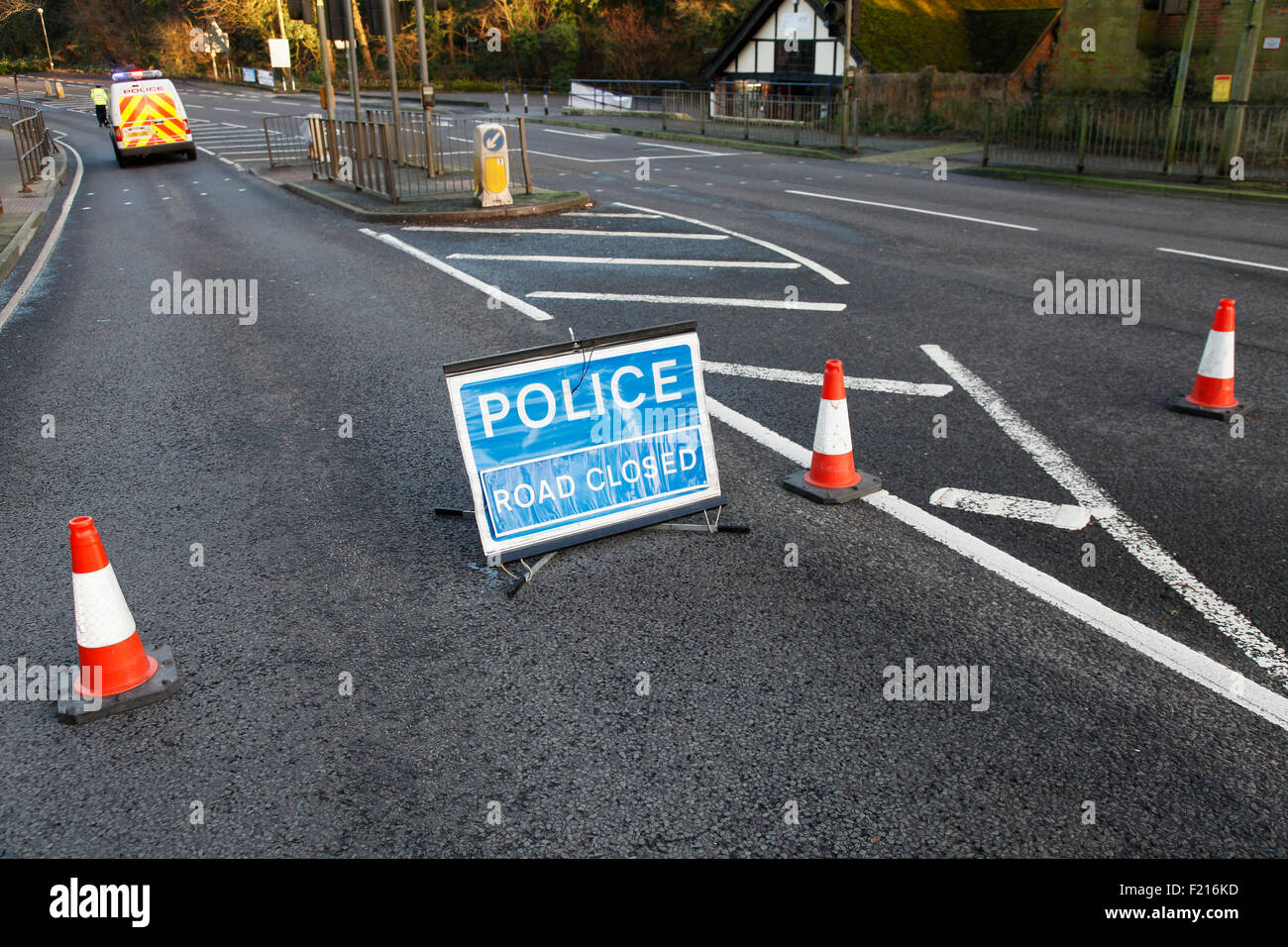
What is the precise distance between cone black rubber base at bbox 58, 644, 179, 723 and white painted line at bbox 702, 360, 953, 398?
4690 millimetres

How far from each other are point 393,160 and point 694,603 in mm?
14294

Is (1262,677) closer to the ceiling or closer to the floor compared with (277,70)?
closer to the floor

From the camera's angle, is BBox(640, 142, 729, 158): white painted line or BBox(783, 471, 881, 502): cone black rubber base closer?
BBox(783, 471, 881, 502): cone black rubber base

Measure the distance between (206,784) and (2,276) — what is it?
1179cm

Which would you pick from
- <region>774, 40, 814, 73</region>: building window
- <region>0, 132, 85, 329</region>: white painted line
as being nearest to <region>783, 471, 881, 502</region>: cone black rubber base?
<region>0, 132, 85, 329</region>: white painted line

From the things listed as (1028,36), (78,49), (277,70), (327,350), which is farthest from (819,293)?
(78,49)

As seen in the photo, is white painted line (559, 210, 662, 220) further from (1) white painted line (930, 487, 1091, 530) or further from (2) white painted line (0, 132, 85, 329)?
(1) white painted line (930, 487, 1091, 530)

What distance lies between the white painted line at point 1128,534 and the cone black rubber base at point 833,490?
105 centimetres

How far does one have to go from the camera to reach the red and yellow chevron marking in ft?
84.2

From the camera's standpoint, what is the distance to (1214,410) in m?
6.38

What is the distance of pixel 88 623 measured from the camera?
3.74 metres

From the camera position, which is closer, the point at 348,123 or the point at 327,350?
the point at 327,350

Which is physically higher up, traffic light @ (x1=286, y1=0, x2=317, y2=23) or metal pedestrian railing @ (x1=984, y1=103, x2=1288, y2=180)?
traffic light @ (x1=286, y1=0, x2=317, y2=23)
